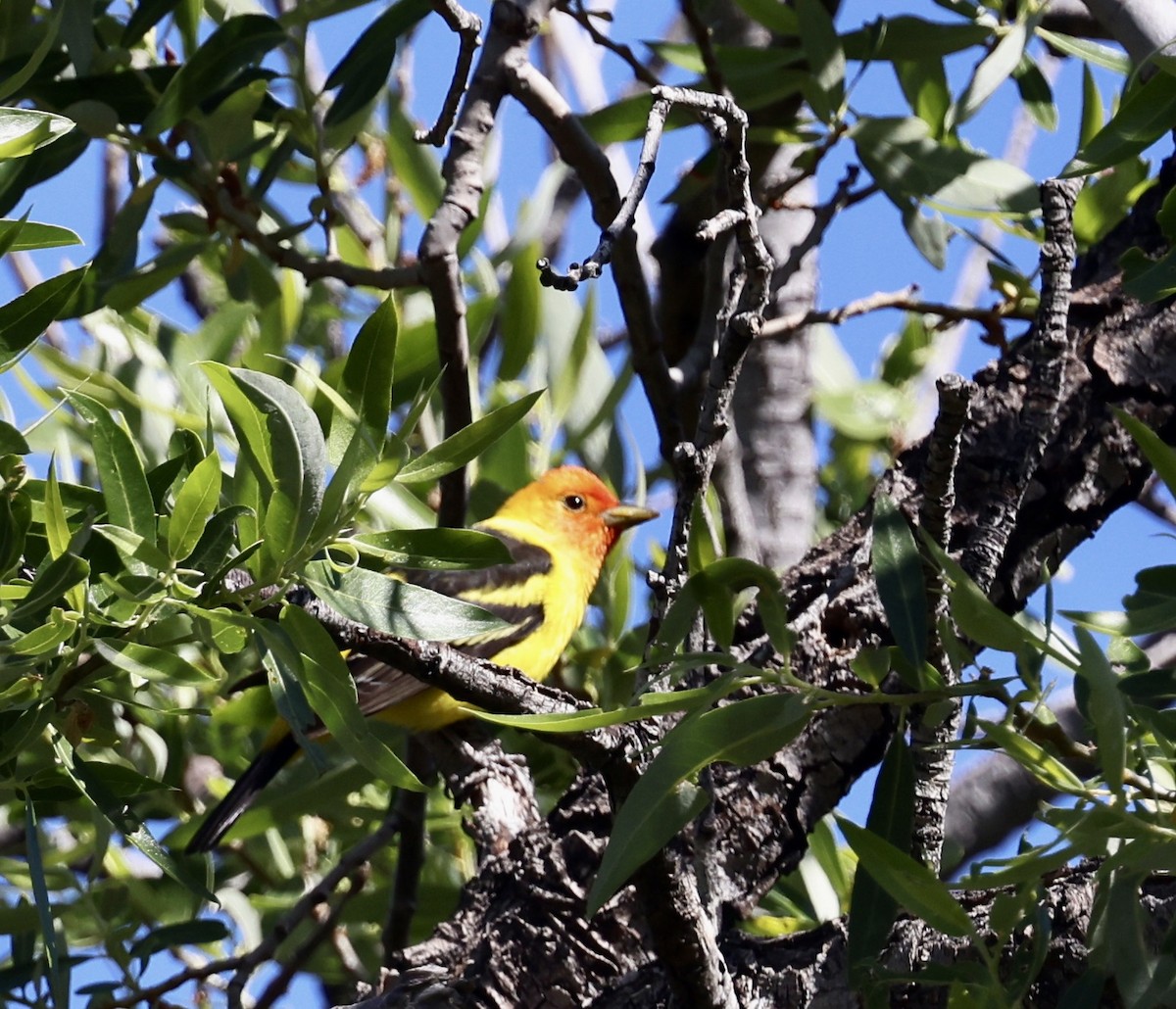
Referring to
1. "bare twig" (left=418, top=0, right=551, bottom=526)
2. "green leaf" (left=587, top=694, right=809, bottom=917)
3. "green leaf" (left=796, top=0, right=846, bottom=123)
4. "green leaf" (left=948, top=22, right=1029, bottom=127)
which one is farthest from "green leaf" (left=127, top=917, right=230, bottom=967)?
"green leaf" (left=948, top=22, right=1029, bottom=127)

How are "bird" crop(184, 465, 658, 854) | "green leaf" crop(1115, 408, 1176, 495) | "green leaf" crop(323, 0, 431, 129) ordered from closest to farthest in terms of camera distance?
1. "green leaf" crop(1115, 408, 1176, 495)
2. "green leaf" crop(323, 0, 431, 129)
3. "bird" crop(184, 465, 658, 854)

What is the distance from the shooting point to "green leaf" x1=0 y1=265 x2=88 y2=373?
1.72m

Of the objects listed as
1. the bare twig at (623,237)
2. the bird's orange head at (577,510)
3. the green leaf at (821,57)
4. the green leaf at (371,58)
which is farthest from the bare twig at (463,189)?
the bird's orange head at (577,510)

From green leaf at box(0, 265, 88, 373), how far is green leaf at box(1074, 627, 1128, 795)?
4.02ft

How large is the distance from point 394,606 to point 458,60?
100cm

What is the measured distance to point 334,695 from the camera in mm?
1624

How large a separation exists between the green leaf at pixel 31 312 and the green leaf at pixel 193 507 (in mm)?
326

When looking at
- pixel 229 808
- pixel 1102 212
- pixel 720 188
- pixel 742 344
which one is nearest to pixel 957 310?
pixel 1102 212

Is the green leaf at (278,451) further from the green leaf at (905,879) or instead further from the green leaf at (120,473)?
the green leaf at (905,879)

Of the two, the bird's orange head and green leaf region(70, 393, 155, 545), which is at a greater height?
the bird's orange head

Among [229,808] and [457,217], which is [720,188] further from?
[229,808]

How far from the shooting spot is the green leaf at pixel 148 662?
1.58 meters

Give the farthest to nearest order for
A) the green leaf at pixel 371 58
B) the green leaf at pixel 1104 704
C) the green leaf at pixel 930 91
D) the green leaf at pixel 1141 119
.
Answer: the green leaf at pixel 930 91, the green leaf at pixel 371 58, the green leaf at pixel 1141 119, the green leaf at pixel 1104 704

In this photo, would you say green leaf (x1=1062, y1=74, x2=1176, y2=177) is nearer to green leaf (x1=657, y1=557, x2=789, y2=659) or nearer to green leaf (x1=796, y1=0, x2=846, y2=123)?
green leaf (x1=657, y1=557, x2=789, y2=659)
